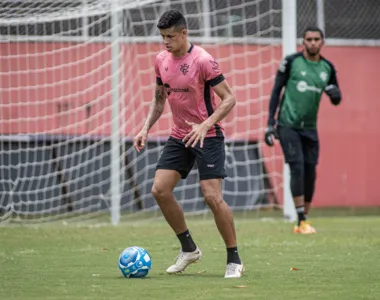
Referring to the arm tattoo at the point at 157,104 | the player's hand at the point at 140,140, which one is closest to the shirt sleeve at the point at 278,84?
the arm tattoo at the point at 157,104

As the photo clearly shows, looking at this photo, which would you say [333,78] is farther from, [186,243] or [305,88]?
[186,243]

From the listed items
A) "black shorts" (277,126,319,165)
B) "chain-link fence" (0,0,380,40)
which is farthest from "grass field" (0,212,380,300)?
"chain-link fence" (0,0,380,40)

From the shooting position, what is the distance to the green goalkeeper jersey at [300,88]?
11992 mm

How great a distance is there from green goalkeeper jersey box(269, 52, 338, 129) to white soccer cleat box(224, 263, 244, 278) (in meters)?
4.69

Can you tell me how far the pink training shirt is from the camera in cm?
→ 759

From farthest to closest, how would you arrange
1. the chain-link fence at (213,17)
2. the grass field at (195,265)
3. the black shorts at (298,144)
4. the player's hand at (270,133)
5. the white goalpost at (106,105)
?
the white goalpost at (106,105)
the chain-link fence at (213,17)
the player's hand at (270,133)
the black shorts at (298,144)
the grass field at (195,265)

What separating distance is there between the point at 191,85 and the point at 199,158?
54cm

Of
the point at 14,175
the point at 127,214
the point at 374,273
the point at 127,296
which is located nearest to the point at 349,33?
the point at 127,214

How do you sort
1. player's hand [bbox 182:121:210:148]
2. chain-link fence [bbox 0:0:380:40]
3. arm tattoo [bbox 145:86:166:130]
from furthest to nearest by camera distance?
chain-link fence [bbox 0:0:380:40] < arm tattoo [bbox 145:86:166:130] < player's hand [bbox 182:121:210:148]

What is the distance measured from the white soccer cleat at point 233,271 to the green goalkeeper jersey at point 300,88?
15.4 feet

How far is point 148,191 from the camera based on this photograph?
52.3 ft

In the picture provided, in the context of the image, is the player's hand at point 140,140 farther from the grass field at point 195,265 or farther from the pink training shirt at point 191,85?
the grass field at point 195,265

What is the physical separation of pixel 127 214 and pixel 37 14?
3.55 meters

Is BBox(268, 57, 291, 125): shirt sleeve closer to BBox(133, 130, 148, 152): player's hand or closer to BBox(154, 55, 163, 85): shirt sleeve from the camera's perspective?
BBox(154, 55, 163, 85): shirt sleeve
